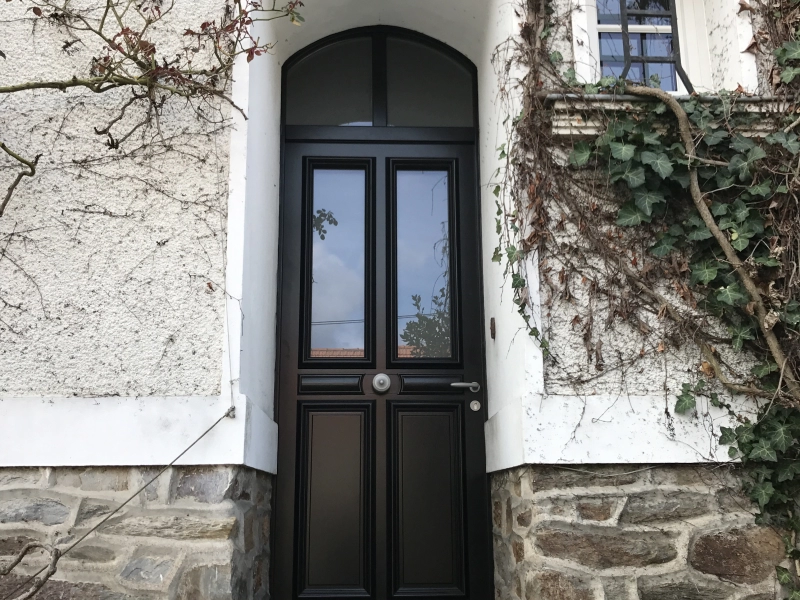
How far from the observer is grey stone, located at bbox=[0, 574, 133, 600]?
2.54 meters

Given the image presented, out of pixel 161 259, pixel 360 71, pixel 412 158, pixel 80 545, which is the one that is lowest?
pixel 80 545

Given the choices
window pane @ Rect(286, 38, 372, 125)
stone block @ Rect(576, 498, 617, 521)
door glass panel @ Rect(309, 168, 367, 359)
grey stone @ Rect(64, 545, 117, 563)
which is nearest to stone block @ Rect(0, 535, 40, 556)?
grey stone @ Rect(64, 545, 117, 563)

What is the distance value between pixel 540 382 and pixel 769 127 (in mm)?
1363

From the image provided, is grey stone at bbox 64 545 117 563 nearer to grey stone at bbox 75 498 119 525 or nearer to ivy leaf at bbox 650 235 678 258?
grey stone at bbox 75 498 119 525

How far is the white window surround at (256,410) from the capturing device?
2635mm

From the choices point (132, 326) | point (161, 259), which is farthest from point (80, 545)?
point (161, 259)

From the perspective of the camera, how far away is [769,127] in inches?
114

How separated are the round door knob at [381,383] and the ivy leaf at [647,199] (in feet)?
4.44

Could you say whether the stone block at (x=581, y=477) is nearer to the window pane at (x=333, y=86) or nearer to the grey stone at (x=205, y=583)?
the grey stone at (x=205, y=583)

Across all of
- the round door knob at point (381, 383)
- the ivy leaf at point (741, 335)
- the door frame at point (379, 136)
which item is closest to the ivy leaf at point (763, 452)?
the ivy leaf at point (741, 335)

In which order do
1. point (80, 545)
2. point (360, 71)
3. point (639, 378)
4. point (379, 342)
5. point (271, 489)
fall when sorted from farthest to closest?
1. point (360, 71)
2. point (379, 342)
3. point (271, 489)
4. point (639, 378)
5. point (80, 545)

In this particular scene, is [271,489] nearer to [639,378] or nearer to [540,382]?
[540,382]

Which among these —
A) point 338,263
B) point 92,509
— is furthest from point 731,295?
point 92,509

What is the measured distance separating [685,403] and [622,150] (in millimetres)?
969
